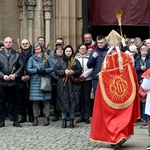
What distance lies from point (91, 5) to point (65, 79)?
3.94m

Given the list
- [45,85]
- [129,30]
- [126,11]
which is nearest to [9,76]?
[45,85]

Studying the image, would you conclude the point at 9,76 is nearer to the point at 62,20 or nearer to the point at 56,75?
the point at 56,75

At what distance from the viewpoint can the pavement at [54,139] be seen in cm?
878

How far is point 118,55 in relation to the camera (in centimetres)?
884

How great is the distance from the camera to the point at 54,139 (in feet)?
31.1

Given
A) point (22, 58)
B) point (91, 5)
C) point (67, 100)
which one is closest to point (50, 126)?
point (67, 100)

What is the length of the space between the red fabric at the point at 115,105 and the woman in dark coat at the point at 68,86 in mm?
2219

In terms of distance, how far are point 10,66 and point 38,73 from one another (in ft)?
1.91

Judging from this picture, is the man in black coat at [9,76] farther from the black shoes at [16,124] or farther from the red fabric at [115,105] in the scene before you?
the red fabric at [115,105]

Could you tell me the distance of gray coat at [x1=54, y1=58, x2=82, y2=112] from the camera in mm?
10984

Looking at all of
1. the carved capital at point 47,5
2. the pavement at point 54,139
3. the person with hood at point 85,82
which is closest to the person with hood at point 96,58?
the person with hood at point 85,82

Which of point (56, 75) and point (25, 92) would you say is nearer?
point (56, 75)

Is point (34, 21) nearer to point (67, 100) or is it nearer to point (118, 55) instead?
point (67, 100)

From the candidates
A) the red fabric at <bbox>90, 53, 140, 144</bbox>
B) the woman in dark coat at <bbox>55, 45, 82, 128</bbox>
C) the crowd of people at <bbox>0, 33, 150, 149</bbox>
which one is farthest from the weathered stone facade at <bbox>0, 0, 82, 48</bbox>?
the red fabric at <bbox>90, 53, 140, 144</bbox>
